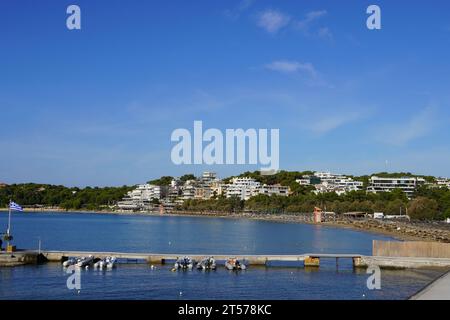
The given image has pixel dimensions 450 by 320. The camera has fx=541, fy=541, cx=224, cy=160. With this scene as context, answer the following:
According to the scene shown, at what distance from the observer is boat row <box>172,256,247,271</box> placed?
31422 millimetres

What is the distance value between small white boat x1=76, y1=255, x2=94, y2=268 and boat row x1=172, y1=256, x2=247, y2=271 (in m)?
5.20

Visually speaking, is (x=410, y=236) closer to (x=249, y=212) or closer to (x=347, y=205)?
(x=347, y=205)

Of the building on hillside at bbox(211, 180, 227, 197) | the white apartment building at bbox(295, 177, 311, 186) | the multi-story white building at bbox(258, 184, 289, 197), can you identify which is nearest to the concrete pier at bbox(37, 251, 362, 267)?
the multi-story white building at bbox(258, 184, 289, 197)

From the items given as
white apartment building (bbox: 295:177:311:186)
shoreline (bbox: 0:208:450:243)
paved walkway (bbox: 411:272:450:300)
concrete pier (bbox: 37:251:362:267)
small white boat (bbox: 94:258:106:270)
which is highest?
white apartment building (bbox: 295:177:311:186)

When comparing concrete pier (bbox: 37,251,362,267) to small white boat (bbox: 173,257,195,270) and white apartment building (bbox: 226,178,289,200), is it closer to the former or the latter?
small white boat (bbox: 173,257,195,270)

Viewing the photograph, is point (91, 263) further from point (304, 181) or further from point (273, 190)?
point (304, 181)

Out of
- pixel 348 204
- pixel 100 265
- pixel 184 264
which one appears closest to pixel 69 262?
pixel 100 265

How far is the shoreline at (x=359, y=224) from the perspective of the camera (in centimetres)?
5866

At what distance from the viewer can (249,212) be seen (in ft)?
440

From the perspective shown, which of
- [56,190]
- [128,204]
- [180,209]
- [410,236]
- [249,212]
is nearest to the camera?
[410,236]

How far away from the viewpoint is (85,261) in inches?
1266

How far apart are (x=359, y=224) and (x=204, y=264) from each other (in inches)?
2307

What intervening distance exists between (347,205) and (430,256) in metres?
78.6
